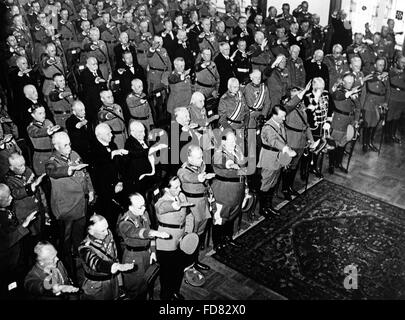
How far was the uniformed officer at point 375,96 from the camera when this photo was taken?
8.24 meters

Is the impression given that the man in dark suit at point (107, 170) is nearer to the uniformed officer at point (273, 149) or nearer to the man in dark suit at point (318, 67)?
the uniformed officer at point (273, 149)

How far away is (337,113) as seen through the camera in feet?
24.4

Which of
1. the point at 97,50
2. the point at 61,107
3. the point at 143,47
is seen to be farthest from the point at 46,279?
the point at 143,47

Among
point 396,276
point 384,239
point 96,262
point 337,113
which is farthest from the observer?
point 337,113

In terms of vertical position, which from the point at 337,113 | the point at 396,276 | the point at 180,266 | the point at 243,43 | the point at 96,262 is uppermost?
the point at 243,43

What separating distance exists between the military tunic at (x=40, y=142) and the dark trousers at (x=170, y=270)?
7.16 feet

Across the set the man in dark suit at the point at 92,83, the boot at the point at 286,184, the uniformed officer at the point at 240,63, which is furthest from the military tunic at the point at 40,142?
the uniformed officer at the point at 240,63

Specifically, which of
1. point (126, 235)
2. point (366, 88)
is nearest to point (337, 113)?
point (366, 88)

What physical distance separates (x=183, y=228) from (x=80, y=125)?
2.05 meters

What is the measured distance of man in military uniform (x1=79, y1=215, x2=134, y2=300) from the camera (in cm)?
410

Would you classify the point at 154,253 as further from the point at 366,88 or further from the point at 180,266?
the point at 366,88

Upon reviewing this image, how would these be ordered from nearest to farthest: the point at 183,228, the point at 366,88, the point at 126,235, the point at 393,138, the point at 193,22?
the point at 126,235
the point at 183,228
the point at 366,88
the point at 393,138
the point at 193,22

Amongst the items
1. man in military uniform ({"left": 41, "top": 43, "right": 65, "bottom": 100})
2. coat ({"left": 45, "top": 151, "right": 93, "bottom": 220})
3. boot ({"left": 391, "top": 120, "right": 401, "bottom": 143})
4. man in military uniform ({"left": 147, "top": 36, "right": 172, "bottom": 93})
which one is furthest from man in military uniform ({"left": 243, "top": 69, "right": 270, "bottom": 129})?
man in military uniform ({"left": 41, "top": 43, "right": 65, "bottom": 100})

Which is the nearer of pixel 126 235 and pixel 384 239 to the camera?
pixel 126 235
